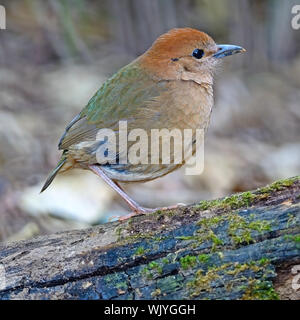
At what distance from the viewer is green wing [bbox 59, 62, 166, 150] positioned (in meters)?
4.05

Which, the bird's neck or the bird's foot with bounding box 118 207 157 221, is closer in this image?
the bird's foot with bounding box 118 207 157 221

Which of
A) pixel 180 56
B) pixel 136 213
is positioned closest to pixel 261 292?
pixel 136 213

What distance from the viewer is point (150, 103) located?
401 cm

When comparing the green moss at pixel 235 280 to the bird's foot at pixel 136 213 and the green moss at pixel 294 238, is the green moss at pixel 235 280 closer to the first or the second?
the green moss at pixel 294 238

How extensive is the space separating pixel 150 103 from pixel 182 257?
1.23 m

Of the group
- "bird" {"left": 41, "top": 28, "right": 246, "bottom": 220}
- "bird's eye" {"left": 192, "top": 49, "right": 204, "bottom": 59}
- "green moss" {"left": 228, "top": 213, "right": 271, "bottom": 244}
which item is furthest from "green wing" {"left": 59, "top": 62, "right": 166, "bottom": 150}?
"green moss" {"left": 228, "top": 213, "right": 271, "bottom": 244}

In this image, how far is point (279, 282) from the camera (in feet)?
9.79

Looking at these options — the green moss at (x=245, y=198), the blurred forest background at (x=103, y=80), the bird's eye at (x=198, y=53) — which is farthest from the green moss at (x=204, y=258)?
the blurred forest background at (x=103, y=80)

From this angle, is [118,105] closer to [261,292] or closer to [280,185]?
[280,185]

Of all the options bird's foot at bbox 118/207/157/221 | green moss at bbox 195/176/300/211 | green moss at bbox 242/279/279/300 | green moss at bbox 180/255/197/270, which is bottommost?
green moss at bbox 242/279/279/300

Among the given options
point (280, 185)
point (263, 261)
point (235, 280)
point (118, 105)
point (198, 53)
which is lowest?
point (235, 280)

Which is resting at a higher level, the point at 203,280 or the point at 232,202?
A: the point at 232,202

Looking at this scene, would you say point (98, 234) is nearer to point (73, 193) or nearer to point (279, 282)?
point (279, 282)

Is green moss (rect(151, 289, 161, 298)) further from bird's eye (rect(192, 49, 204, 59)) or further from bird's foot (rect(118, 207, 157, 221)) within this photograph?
bird's eye (rect(192, 49, 204, 59))
